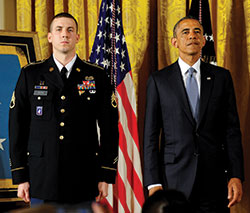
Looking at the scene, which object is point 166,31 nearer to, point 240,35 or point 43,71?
point 240,35

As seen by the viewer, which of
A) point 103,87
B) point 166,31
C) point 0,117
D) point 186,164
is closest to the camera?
point 186,164

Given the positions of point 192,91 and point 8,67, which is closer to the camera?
point 192,91

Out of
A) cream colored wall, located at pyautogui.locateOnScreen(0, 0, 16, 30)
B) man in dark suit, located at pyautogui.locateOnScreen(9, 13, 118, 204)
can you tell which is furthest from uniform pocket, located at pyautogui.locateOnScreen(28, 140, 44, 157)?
cream colored wall, located at pyautogui.locateOnScreen(0, 0, 16, 30)

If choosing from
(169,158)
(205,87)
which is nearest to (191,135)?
(169,158)

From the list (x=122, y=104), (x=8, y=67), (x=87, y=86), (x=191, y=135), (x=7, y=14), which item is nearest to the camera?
(x=191, y=135)

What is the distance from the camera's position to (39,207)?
384 mm

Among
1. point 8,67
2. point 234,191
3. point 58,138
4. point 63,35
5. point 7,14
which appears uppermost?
point 7,14

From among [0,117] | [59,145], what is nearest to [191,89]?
[59,145]

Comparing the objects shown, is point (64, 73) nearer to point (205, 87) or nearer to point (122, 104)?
point (205, 87)

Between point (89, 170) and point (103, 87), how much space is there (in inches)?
18.2

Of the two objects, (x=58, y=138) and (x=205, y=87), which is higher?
(x=205, y=87)

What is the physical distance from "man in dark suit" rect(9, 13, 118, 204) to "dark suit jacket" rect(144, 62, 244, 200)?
243 millimetres

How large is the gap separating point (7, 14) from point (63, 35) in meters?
1.61

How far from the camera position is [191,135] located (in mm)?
1987
